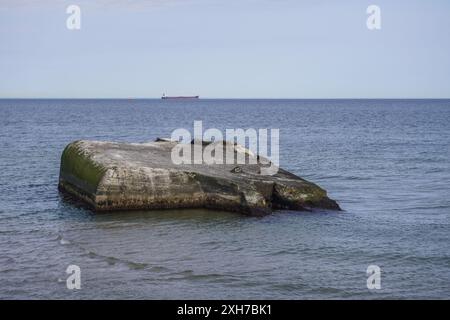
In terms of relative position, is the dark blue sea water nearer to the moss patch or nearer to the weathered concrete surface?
the weathered concrete surface

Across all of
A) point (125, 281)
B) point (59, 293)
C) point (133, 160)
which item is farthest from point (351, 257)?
point (133, 160)

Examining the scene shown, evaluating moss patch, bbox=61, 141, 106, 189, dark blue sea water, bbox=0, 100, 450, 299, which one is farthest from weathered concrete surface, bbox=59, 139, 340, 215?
dark blue sea water, bbox=0, 100, 450, 299

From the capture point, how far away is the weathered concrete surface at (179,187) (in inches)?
804

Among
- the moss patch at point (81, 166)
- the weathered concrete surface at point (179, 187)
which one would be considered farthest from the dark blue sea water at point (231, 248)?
the moss patch at point (81, 166)

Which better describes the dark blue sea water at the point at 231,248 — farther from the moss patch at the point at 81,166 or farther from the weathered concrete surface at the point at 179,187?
the moss patch at the point at 81,166

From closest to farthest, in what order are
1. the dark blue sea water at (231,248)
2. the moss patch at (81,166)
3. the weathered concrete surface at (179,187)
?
the dark blue sea water at (231,248) → the weathered concrete surface at (179,187) → the moss patch at (81,166)

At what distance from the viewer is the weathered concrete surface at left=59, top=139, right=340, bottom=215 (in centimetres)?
2042

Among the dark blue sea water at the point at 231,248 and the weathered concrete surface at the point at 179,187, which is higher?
the weathered concrete surface at the point at 179,187

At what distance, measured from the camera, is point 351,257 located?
1614 centimetres

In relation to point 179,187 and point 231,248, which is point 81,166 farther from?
point 231,248

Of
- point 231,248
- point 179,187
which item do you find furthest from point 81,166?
point 231,248

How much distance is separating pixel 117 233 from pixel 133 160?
384cm
